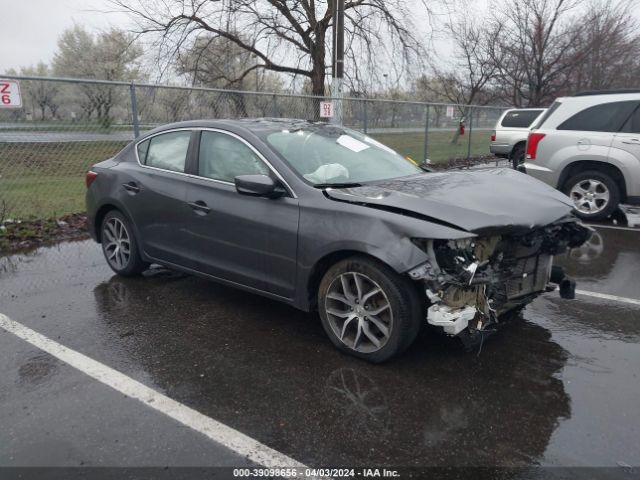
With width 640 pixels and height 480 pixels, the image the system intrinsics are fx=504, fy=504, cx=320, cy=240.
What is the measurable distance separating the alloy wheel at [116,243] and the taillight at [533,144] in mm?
6228

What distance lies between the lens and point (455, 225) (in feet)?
10.1

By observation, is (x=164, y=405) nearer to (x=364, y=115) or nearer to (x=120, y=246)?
(x=120, y=246)

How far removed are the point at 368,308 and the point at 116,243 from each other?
310cm

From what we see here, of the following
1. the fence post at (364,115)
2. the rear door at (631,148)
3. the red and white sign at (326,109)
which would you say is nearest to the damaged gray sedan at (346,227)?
the rear door at (631,148)

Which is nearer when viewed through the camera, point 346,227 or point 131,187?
point 346,227

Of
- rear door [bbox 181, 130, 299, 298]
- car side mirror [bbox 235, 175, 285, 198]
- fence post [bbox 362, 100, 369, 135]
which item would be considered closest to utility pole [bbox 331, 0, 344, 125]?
fence post [bbox 362, 100, 369, 135]

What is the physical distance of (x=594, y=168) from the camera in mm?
7629

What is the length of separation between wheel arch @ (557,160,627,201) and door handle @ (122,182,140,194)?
6.24 m

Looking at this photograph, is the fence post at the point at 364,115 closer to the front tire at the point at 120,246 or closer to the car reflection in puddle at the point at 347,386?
the front tire at the point at 120,246

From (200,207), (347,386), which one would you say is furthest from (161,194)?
(347,386)

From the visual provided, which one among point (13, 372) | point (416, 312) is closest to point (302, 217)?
point (416, 312)

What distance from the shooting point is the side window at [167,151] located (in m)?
4.60

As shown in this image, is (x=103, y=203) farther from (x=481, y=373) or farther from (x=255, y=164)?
(x=481, y=373)

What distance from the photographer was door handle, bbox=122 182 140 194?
4.83 metres
